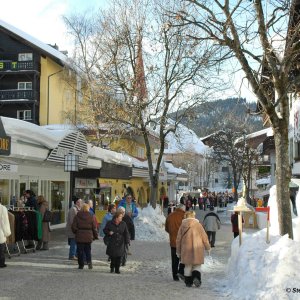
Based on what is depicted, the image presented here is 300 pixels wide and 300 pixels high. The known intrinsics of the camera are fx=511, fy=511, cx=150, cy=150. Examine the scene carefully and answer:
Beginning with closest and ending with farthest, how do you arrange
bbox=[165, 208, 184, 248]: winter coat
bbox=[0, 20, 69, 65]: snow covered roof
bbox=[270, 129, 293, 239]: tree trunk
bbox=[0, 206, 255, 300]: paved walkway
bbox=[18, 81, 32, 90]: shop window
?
bbox=[0, 206, 255, 300]: paved walkway → bbox=[270, 129, 293, 239]: tree trunk → bbox=[165, 208, 184, 248]: winter coat → bbox=[0, 20, 69, 65]: snow covered roof → bbox=[18, 81, 32, 90]: shop window

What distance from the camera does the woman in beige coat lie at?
9508 millimetres

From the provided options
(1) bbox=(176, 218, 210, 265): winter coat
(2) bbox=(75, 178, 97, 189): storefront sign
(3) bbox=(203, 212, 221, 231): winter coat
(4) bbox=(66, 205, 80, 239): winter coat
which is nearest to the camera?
(1) bbox=(176, 218, 210, 265): winter coat

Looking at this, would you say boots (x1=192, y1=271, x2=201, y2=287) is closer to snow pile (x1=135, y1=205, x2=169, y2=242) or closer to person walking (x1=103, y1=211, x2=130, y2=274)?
→ person walking (x1=103, y1=211, x2=130, y2=274)

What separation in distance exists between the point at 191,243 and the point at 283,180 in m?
2.13

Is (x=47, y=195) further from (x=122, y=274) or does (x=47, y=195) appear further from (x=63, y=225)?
(x=122, y=274)

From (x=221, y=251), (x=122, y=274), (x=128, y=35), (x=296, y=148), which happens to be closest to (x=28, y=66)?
(x=128, y=35)

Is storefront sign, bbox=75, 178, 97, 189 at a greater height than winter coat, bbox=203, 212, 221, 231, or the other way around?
storefront sign, bbox=75, 178, 97, 189

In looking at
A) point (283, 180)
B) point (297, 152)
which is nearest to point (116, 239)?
point (283, 180)

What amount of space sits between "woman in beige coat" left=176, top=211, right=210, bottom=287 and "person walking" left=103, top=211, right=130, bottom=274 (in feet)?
5.57

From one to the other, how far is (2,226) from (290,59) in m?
7.04

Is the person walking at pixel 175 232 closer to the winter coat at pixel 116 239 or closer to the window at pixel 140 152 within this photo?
the winter coat at pixel 116 239

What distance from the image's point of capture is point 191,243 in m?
9.56

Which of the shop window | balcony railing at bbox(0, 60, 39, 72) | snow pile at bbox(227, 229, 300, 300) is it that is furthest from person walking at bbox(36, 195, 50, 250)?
the shop window

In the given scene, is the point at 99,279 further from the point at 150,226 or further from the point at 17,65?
the point at 17,65
